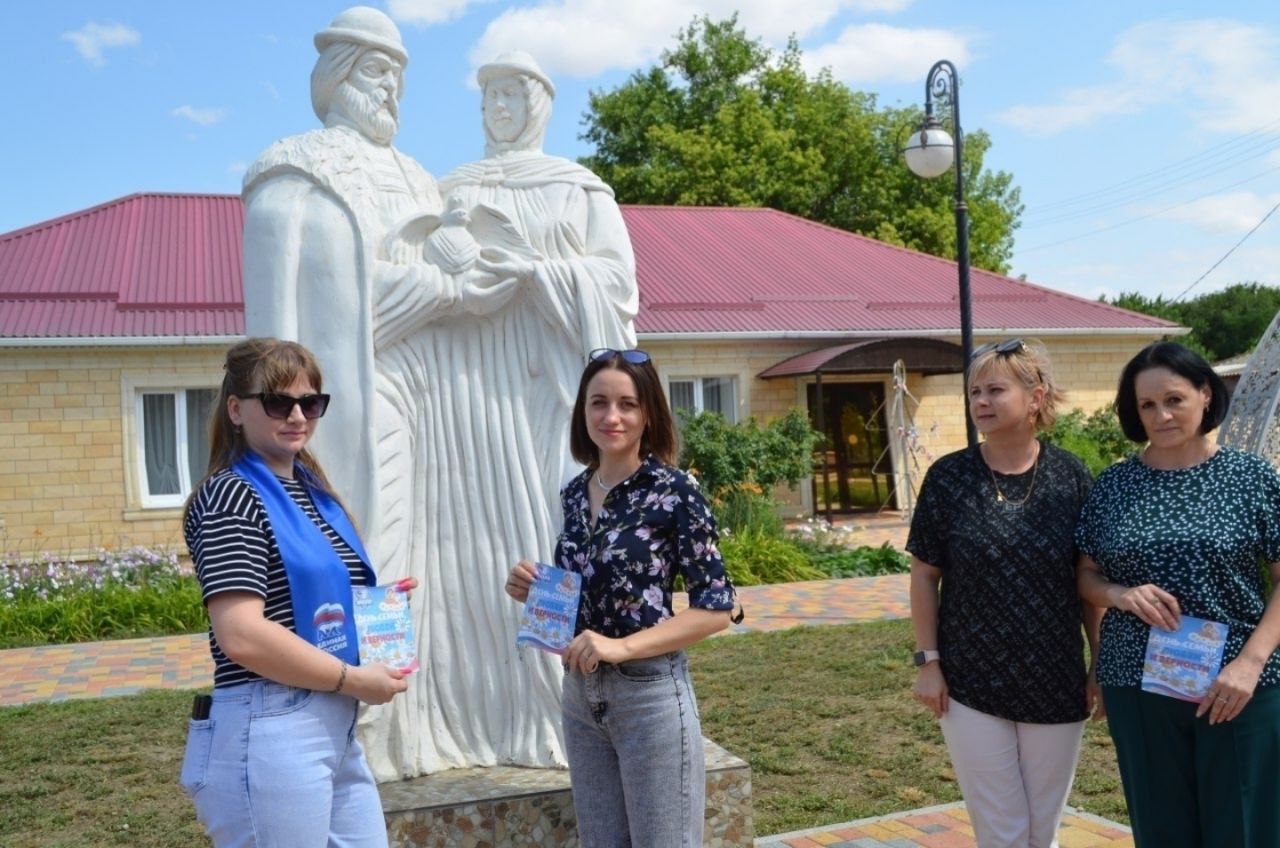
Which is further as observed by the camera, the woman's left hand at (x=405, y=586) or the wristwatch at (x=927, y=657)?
the wristwatch at (x=927, y=657)

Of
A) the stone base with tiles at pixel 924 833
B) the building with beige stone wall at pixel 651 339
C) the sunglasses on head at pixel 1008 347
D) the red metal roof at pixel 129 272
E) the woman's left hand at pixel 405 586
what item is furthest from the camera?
the red metal roof at pixel 129 272

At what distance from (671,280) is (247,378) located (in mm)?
17582

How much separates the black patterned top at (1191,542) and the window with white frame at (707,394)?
1528 centimetres

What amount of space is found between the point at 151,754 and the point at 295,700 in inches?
182

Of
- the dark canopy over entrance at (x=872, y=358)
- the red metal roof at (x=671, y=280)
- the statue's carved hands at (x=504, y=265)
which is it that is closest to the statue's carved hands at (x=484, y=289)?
the statue's carved hands at (x=504, y=265)

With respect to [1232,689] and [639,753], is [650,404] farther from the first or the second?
[1232,689]

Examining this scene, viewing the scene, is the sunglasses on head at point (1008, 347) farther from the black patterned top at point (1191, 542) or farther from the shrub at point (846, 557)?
the shrub at point (846, 557)

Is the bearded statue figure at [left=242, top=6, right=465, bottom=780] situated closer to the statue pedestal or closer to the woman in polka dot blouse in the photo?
the statue pedestal

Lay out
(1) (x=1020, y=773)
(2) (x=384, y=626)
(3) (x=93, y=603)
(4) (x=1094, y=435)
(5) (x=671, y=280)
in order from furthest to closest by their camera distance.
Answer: (5) (x=671, y=280)
(4) (x=1094, y=435)
(3) (x=93, y=603)
(1) (x=1020, y=773)
(2) (x=384, y=626)

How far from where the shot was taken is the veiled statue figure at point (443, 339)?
3.67 m

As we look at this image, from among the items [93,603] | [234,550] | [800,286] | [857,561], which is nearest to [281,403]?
[234,550]

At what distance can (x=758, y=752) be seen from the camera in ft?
19.6

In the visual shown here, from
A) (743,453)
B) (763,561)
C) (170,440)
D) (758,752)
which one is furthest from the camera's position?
(170,440)

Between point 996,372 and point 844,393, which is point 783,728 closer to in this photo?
point 996,372
